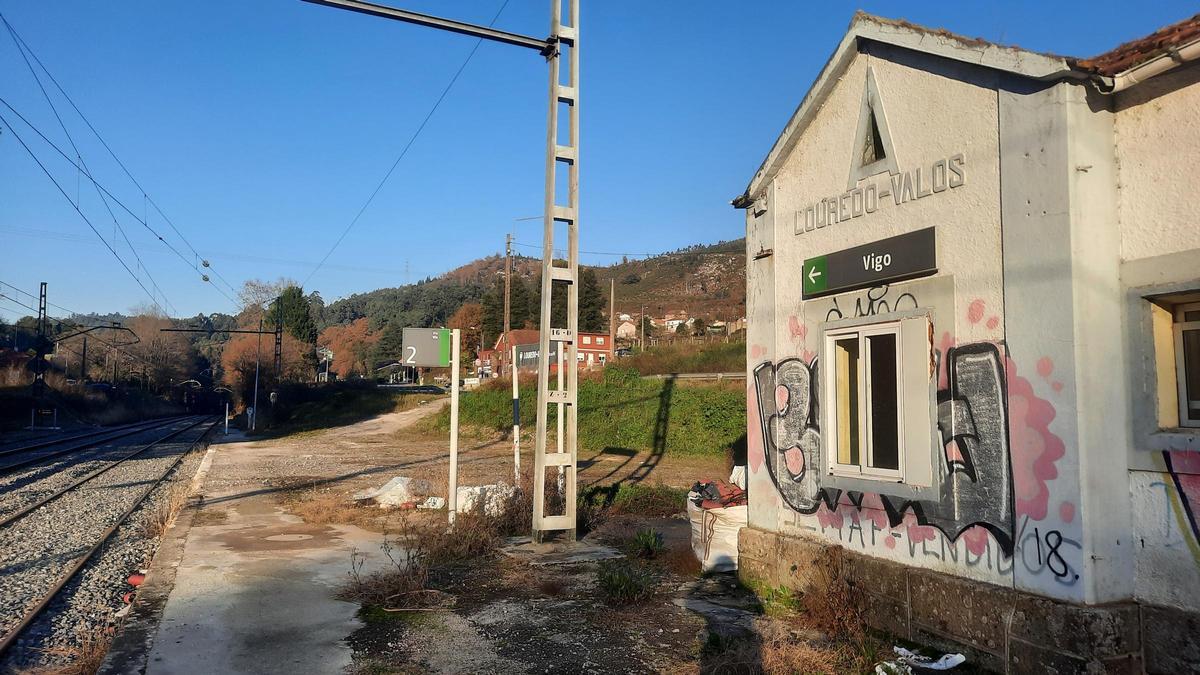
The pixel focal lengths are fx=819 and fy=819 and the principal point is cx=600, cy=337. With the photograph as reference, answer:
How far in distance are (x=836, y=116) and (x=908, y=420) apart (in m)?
2.77

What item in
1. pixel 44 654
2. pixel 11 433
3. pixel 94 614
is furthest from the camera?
pixel 11 433

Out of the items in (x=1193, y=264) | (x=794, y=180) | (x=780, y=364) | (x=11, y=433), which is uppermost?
(x=794, y=180)

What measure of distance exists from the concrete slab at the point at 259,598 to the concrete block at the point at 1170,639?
505cm

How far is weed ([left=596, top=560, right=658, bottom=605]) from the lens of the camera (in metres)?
7.25

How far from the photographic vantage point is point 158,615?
6.98m

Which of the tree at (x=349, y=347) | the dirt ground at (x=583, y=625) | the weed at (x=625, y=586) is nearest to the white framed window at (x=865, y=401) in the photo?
the dirt ground at (x=583, y=625)

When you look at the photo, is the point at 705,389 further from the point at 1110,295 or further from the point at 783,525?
the point at 1110,295

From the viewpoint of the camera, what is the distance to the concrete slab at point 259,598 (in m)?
5.88

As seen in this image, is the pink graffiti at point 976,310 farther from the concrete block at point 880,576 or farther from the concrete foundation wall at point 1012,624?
the concrete block at point 880,576

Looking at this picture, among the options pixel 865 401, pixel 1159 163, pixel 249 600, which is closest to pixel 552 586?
pixel 249 600

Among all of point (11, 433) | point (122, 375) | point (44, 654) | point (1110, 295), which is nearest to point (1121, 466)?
point (1110, 295)

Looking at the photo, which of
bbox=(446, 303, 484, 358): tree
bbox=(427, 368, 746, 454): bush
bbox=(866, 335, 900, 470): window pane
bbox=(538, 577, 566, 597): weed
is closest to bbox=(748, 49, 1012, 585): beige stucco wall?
bbox=(866, 335, 900, 470): window pane

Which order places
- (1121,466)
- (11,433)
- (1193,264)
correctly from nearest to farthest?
(1193,264) → (1121,466) → (11,433)

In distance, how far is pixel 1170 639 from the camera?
4570mm
